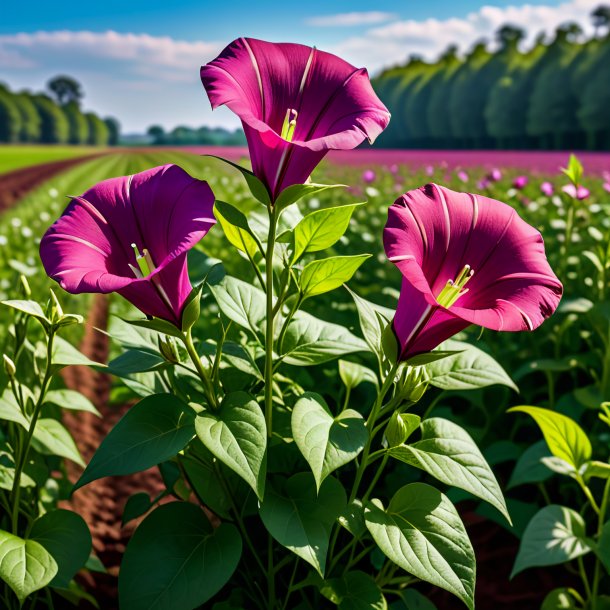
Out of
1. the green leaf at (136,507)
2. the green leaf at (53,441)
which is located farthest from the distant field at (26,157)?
the green leaf at (136,507)

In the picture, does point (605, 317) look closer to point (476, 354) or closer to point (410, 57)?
point (476, 354)

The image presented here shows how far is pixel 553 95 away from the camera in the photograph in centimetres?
3838

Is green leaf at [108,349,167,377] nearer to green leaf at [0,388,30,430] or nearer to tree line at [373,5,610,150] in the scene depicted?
green leaf at [0,388,30,430]

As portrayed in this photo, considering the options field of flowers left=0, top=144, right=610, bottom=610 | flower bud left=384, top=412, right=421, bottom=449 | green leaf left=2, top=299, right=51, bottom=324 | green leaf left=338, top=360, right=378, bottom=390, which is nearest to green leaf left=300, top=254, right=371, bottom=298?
field of flowers left=0, top=144, right=610, bottom=610

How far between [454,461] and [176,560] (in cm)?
60

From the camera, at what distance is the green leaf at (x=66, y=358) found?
4.80 ft

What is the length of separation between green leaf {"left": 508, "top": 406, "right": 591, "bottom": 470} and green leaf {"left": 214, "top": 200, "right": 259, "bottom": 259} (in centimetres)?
81

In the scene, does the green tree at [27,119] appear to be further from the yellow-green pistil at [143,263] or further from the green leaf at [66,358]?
the yellow-green pistil at [143,263]

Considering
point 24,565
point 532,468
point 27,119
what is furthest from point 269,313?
point 27,119

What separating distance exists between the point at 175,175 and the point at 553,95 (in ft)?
135

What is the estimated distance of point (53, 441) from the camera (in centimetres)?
174

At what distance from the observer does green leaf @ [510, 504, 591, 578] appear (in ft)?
5.20

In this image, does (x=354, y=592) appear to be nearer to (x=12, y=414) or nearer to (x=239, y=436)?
(x=239, y=436)

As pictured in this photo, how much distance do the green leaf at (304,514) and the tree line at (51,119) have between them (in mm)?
82201
